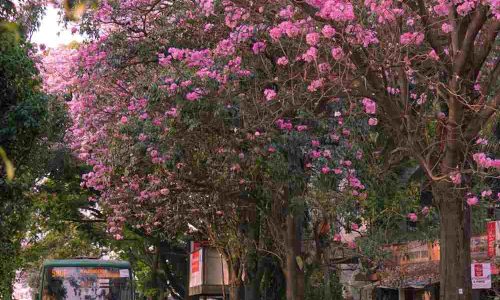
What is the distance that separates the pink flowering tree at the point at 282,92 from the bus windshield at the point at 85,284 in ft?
5.06

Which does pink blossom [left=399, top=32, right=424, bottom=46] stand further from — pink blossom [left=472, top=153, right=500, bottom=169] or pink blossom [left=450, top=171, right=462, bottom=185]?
pink blossom [left=450, top=171, right=462, bottom=185]

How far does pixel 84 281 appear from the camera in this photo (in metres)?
20.5

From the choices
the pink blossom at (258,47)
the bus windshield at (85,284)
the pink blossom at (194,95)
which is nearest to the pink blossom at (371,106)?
the pink blossom at (258,47)

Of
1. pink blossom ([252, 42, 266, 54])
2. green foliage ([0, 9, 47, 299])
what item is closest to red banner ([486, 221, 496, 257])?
pink blossom ([252, 42, 266, 54])

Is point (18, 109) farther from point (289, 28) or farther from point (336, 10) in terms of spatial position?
point (336, 10)

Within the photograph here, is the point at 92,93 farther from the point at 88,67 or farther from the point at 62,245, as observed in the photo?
the point at 62,245

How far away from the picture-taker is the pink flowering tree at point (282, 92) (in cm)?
1109

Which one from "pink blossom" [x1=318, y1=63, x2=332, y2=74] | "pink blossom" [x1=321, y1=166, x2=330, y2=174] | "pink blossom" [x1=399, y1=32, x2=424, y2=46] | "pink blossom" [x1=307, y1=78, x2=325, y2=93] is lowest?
"pink blossom" [x1=321, y1=166, x2=330, y2=174]

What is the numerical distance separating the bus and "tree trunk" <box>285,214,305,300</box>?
4.84 m

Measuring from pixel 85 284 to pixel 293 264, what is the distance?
18.9 feet

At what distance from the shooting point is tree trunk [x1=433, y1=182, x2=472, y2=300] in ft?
35.4

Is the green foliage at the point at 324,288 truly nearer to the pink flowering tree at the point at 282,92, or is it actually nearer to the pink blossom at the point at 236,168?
the pink flowering tree at the point at 282,92

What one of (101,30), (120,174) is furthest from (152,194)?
(101,30)

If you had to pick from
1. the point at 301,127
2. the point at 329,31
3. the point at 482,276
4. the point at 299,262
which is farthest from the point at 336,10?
the point at 299,262
